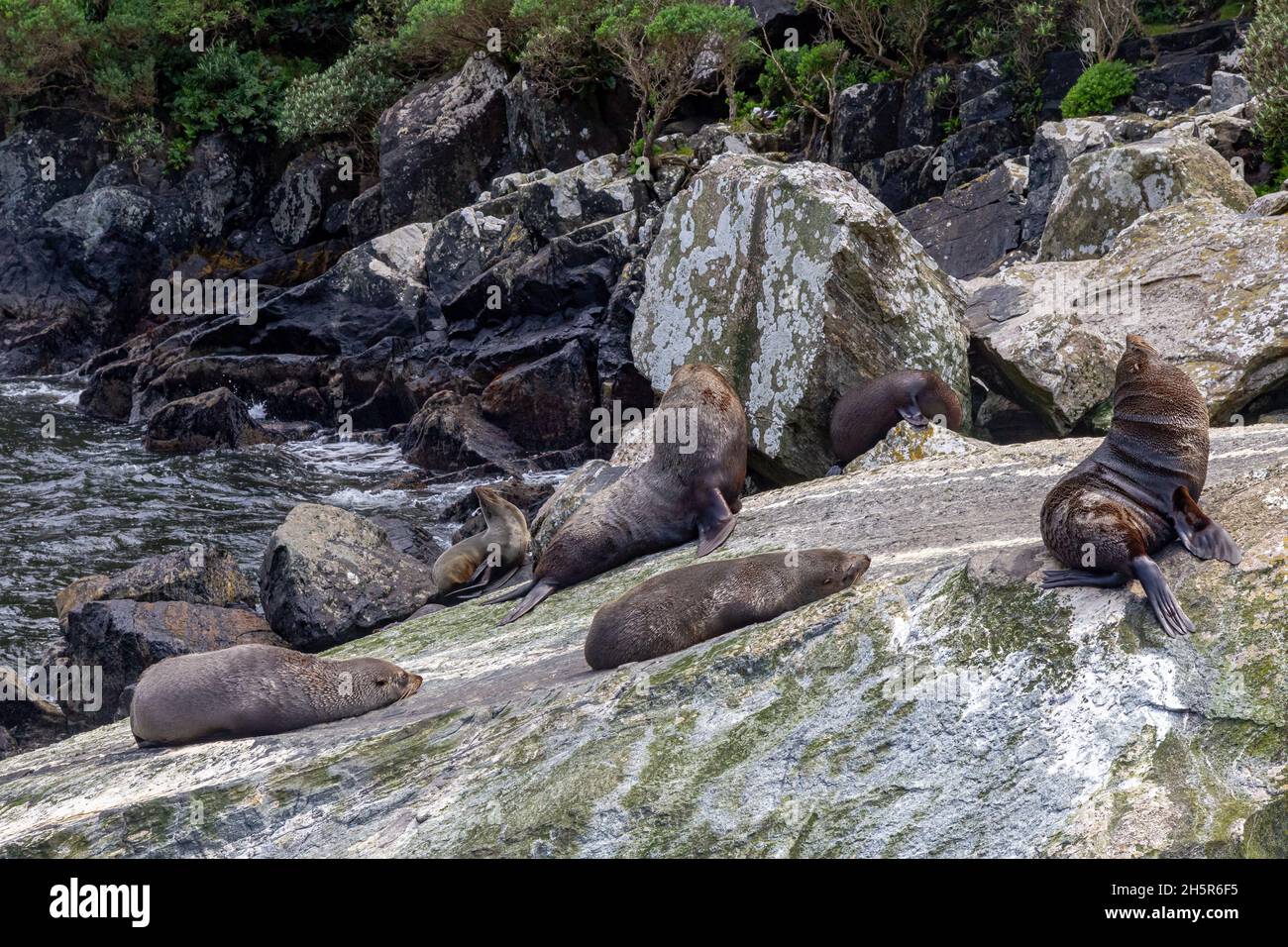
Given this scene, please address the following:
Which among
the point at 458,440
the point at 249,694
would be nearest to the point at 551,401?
the point at 458,440

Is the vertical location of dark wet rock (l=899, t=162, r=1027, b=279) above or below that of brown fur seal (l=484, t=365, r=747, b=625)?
above

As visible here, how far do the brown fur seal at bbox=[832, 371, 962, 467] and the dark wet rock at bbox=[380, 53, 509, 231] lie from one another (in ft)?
59.3

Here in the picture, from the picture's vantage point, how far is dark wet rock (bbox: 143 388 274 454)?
19938mm

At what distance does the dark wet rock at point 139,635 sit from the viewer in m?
10.5

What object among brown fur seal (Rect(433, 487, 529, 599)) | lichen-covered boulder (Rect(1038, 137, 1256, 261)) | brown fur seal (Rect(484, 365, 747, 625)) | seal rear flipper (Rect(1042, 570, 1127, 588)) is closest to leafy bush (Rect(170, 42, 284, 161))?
brown fur seal (Rect(433, 487, 529, 599))

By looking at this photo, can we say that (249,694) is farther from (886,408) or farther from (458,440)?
(458,440)

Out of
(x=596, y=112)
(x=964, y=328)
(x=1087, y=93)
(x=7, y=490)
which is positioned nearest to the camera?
(x=964, y=328)

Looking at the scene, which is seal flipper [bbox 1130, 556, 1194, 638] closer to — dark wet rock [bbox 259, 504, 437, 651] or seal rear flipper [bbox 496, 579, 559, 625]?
seal rear flipper [bbox 496, 579, 559, 625]

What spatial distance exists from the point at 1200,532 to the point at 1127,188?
872 cm

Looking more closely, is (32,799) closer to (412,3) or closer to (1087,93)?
(1087,93)

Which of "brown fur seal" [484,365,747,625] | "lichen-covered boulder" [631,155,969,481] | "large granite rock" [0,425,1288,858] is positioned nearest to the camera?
"large granite rock" [0,425,1288,858]

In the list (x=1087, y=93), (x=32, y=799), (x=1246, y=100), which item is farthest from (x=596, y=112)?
(x=32, y=799)

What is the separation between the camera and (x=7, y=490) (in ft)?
58.3

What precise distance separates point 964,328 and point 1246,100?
8.75 m
